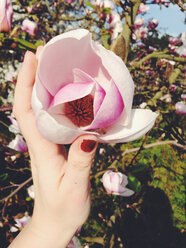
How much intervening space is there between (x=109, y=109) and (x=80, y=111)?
0.40 ft

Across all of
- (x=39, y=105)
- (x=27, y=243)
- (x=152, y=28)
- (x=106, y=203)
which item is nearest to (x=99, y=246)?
(x=106, y=203)

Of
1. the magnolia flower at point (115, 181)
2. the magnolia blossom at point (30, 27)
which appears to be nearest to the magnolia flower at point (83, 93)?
the magnolia flower at point (115, 181)

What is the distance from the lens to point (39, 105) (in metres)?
0.48

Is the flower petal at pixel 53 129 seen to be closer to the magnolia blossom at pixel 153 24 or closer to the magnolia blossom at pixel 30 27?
the magnolia blossom at pixel 30 27

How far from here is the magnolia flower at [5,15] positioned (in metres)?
0.91

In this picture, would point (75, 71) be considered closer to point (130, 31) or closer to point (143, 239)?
point (130, 31)

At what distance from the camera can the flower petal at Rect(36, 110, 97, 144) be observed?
46 centimetres

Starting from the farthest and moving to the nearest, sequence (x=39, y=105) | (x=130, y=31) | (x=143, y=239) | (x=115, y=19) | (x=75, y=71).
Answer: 1. (x=143, y=239)
2. (x=115, y=19)
3. (x=130, y=31)
4. (x=75, y=71)
5. (x=39, y=105)

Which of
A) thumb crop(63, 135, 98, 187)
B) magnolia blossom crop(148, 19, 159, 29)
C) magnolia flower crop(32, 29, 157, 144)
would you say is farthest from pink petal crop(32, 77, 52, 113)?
magnolia blossom crop(148, 19, 159, 29)

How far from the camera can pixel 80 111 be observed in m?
0.60

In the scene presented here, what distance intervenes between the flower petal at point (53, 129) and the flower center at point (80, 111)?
0.11m

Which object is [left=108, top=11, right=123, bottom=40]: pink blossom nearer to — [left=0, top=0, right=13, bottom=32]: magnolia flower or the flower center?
[left=0, top=0, right=13, bottom=32]: magnolia flower

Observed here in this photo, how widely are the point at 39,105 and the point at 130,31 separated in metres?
0.72

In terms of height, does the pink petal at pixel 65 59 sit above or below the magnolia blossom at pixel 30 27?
above
